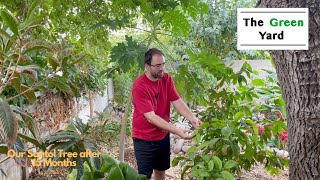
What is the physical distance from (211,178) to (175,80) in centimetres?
86

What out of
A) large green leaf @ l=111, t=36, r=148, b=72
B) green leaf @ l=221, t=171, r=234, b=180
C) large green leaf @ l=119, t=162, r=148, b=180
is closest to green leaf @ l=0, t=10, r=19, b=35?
large green leaf @ l=119, t=162, r=148, b=180

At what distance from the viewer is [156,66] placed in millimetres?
2104

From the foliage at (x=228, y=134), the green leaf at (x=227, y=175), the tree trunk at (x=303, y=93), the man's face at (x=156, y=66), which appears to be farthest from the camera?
the man's face at (x=156, y=66)

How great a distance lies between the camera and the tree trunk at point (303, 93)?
4.29 ft

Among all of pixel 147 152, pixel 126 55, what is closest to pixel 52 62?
pixel 126 55

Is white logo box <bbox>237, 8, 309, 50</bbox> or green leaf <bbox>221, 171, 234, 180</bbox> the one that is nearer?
white logo box <bbox>237, 8, 309, 50</bbox>

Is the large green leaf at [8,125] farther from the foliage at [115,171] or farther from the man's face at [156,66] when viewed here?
the man's face at [156,66]

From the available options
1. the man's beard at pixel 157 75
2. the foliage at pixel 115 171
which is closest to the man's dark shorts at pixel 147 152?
the man's beard at pixel 157 75

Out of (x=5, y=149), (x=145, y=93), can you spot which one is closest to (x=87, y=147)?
(x=5, y=149)

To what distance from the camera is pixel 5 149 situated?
1.27 metres

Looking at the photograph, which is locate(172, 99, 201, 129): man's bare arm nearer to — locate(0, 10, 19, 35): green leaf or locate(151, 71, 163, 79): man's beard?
locate(151, 71, 163, 79): man's beard

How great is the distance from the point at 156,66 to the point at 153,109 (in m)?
0.29

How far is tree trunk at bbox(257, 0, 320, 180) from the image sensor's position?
1.31 metres

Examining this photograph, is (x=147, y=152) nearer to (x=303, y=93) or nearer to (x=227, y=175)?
(x=227, y=175)
